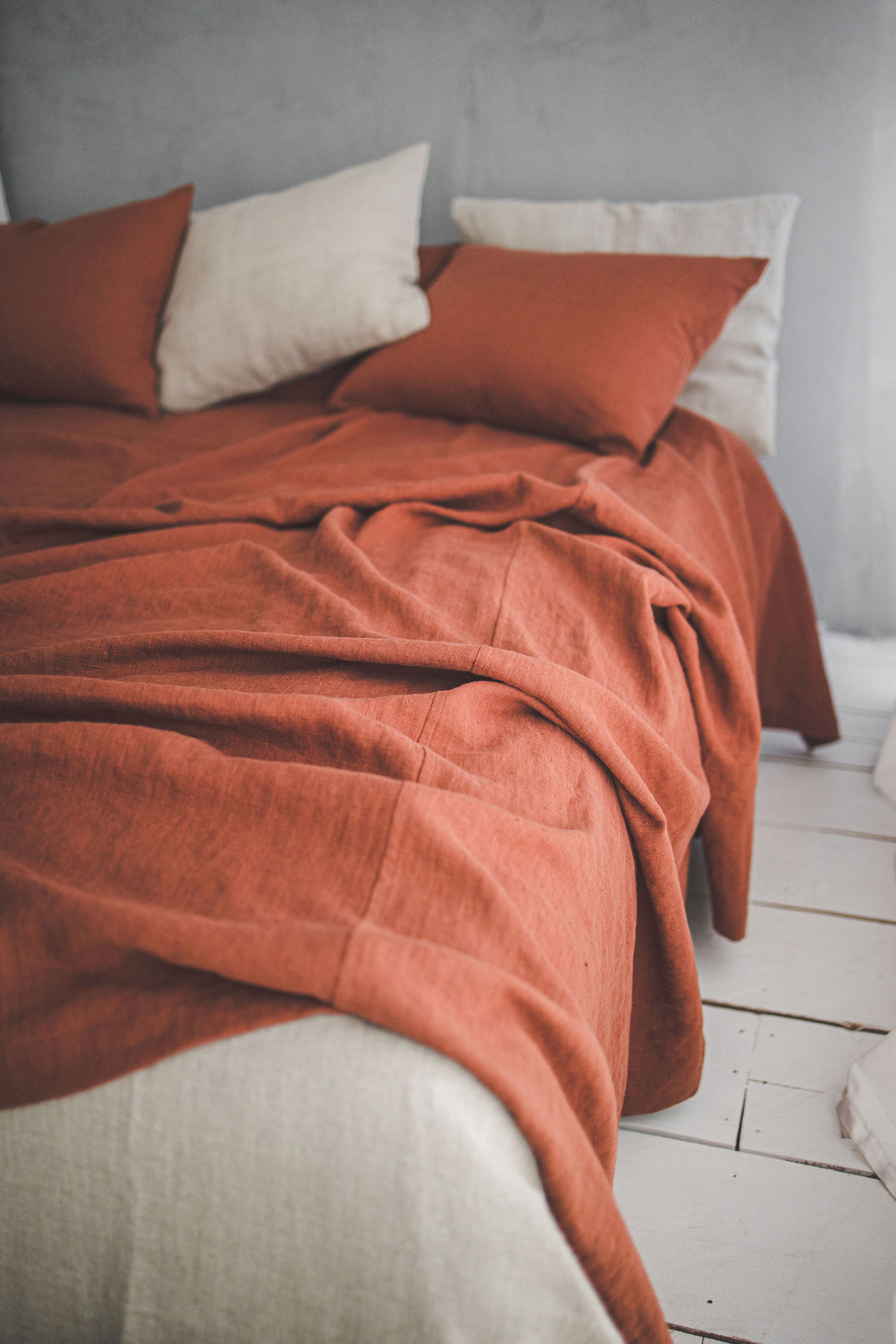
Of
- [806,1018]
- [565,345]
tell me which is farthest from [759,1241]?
[565,345]

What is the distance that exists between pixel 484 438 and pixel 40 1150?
1.18m

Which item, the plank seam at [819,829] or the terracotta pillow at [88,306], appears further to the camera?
the terracotta pillow at [88,306]

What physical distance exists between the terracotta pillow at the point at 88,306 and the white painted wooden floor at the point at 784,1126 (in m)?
1.35

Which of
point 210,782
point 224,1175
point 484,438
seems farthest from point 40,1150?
point 484,438

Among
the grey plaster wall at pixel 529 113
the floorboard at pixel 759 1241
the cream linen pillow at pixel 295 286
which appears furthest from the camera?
the grey plaster wall at pixel 529 113

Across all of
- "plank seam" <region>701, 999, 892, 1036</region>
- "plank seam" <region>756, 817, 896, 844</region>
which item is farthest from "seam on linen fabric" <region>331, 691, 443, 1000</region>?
"plank seam" <region>756, 817, 896, 844</region>

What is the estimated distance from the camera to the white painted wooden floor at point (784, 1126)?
0.77 m

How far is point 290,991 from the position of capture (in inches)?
17.3

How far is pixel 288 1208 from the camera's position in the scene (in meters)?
0.41

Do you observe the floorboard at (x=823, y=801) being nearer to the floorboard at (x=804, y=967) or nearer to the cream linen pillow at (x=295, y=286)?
the floorboard at (x=804, y=967)

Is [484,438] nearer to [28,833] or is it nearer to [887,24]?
[28,833]

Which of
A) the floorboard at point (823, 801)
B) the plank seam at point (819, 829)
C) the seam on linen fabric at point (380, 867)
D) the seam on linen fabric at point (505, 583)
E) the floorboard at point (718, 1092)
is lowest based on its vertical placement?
the floorboard at point (823, 801)

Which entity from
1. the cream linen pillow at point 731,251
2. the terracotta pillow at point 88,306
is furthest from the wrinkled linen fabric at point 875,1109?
the terracotta pillow at point 88,306

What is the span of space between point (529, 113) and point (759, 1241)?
2005mm
